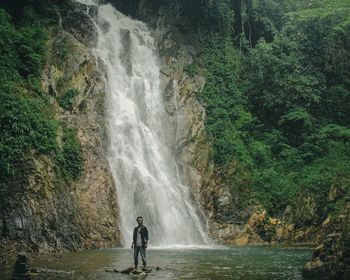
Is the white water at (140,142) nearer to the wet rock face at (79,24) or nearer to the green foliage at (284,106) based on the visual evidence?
the wet rock face at (79,24)

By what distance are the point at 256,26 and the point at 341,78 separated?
8.78m

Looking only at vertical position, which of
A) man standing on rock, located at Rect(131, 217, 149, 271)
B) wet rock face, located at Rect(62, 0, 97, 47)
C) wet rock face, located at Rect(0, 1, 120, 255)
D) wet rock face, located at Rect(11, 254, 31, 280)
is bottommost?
wet rock face, located at Rect(11, 254, 31, 280)

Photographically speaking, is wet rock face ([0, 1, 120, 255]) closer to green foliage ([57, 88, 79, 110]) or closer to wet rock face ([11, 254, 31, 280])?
green foliage ([57, 88, 79, 110])

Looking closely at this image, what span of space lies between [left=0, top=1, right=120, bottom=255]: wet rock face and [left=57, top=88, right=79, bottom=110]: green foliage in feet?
0.49

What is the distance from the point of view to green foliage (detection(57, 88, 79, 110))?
2423 centimetres

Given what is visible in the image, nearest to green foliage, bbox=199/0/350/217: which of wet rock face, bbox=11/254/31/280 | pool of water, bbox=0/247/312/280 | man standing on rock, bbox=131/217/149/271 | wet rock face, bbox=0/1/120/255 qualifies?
wet rock face, bbox=0/1/120/255

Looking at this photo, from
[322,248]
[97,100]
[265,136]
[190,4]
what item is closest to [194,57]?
[190,4]

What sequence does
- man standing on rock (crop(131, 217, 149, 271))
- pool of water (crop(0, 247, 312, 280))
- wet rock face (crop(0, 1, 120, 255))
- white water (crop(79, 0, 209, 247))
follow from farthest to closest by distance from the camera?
white water (crop(79, 0, 209, 247)) → wet rock face (crop(0, 1, 120, 255)) → man standing on rock (crop(131, 217, 149, 271)) → pool of water (crop(0, 247, 312, 280))

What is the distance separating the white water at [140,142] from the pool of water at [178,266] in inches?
206

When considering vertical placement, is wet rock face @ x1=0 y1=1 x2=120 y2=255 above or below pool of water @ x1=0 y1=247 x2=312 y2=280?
above

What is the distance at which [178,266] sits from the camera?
45.0ft

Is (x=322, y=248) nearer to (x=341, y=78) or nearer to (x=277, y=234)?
(x=277, y=234)

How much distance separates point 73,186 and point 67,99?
5.52m

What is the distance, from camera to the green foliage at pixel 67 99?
2423cm
